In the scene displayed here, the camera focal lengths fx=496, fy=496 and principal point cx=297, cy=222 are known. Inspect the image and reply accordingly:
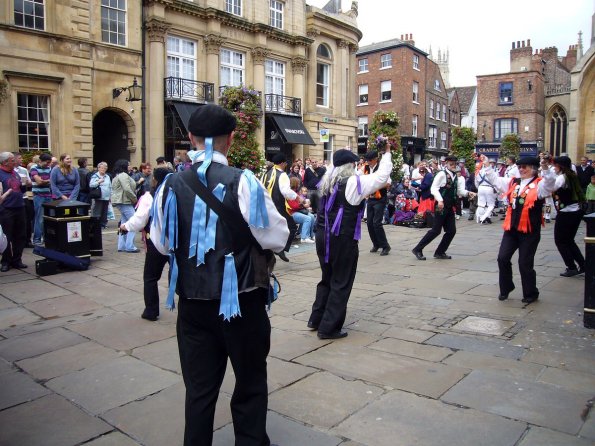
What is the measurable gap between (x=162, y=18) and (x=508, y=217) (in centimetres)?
1851

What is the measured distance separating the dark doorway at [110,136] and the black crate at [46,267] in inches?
528

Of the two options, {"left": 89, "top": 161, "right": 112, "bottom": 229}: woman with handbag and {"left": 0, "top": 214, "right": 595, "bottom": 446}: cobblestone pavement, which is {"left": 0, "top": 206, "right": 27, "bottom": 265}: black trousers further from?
{"left": 89, "top": 161, "right": 112, "bottom": 229}: woman with handbag

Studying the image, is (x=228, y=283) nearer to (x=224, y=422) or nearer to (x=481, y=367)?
(x=224, y=422)

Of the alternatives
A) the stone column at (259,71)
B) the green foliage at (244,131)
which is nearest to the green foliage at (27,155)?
the green foliage at (244,131)

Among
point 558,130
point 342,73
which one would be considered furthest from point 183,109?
point 558,130

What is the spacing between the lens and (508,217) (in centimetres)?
630

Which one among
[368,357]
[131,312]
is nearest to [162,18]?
[131,312]

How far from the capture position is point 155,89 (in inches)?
816

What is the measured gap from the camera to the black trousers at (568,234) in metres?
7.73

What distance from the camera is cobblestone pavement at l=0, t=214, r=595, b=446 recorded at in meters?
3.21

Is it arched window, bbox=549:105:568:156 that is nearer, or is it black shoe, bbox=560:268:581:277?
black shoe, bbox=560:268:581:277

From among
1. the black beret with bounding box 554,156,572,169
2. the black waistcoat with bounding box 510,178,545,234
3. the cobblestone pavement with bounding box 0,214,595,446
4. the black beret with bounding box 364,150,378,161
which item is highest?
the black beret with bounding box 364,150,378,161

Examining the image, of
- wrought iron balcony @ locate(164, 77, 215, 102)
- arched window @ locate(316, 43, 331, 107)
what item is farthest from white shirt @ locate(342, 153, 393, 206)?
arched window @ locate(316, 43, 331, 107)

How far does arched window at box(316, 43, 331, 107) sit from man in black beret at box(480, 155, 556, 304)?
2410cm
